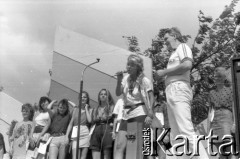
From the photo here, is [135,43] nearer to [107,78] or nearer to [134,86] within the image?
[107,78]

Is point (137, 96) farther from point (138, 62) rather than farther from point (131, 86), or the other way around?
point (138, 62)

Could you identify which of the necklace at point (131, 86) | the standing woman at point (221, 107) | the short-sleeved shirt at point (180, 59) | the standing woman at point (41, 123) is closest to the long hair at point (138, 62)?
the necklace at point (131, 86)

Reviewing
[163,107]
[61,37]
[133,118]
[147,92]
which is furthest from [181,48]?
[61,37]

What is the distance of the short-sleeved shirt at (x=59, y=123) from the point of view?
4082mm

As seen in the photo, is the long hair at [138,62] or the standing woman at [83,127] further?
the standing woman at [83,127]

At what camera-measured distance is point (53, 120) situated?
165 inches

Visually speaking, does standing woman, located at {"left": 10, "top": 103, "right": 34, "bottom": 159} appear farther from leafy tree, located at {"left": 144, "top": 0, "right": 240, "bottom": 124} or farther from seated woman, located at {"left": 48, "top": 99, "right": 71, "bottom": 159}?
leafy tree, located at {"left": 144, "top": 0, "right": 240, "bottom": 124}

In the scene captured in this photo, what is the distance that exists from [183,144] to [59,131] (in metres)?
1.86

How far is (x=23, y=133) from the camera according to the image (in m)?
4.32

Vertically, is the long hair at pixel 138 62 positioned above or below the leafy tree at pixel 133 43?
below

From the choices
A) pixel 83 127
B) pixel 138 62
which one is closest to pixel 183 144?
pixel 138 62

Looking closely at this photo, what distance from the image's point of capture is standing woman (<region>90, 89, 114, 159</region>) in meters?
3.87

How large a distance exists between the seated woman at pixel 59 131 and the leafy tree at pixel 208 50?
2.29 meters

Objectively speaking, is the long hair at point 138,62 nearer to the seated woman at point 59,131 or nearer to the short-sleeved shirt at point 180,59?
the short-sleeved shirt at point 180,59
